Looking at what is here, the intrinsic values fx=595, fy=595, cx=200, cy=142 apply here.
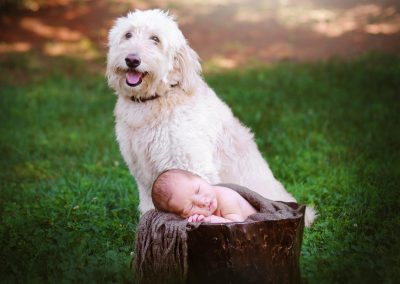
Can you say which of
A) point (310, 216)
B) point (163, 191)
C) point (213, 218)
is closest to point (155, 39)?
point (163, 191)

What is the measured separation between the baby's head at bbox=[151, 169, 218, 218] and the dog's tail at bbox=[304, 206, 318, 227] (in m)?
1.32

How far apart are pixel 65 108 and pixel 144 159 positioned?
17.0 ft

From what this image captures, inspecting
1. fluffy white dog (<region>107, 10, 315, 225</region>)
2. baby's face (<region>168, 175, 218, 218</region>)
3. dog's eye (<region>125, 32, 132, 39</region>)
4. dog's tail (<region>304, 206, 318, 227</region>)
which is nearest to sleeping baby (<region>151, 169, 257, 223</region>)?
baby's face (<region>168, 175, 218, 218</region>)

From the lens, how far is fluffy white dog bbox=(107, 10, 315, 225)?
14.8 feet

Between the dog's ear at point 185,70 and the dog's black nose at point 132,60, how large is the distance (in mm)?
351

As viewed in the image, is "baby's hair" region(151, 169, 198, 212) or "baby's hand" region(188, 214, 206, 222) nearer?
"baby's hand" region(188, 214, 206, 222)

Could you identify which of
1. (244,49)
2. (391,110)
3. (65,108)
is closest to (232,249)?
(391,110)

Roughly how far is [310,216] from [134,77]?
189 centimetres

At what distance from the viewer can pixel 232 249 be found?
3.49 meters

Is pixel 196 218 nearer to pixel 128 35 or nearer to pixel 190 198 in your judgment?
pixel 190 198

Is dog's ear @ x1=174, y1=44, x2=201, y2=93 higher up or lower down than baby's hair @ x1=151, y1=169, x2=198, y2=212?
higher up

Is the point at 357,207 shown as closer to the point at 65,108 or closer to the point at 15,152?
the point at 15,152

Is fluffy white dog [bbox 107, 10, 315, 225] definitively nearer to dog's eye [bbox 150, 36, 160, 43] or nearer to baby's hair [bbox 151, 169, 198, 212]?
dog's eye [bbox 150, 36, 160, 43]

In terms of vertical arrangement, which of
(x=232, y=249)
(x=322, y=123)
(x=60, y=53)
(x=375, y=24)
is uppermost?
(x=375, y=24)
